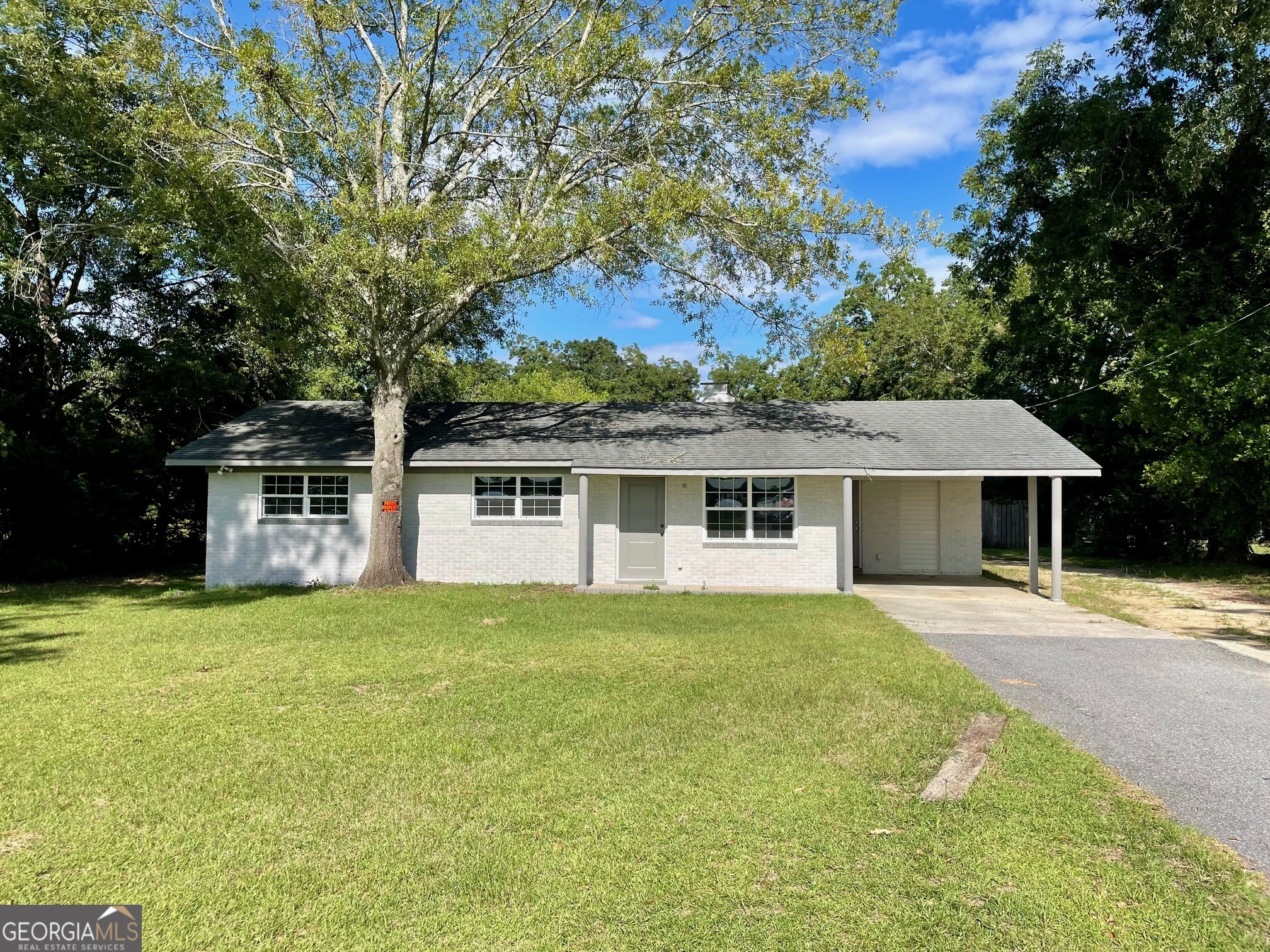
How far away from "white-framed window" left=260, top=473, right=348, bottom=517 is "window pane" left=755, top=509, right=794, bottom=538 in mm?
8202

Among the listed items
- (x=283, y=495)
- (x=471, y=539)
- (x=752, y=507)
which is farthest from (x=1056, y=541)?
(x=283, y=495)

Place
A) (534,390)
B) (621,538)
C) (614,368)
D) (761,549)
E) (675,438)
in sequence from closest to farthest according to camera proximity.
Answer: (761,549), (621,538), (675,438), (534,390), (614,368)

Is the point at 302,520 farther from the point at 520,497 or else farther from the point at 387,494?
the point at 520,497

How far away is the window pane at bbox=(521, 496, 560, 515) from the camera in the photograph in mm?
14648

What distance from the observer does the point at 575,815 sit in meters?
4.01

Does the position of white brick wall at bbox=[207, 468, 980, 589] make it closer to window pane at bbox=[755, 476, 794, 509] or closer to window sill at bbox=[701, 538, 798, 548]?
window sill at bbox=[701, 538, 798, 548]

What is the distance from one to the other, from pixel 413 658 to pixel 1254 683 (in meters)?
8.30

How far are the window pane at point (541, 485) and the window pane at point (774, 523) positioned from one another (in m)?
3.97

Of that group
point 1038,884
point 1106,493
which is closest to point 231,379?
point 1038,884

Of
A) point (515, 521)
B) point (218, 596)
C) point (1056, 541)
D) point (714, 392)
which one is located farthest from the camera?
point (714, 392)

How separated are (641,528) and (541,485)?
2.18 meters

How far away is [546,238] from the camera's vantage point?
40.1 feet

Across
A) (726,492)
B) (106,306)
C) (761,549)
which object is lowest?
(761,549)

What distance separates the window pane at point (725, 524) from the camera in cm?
1415
